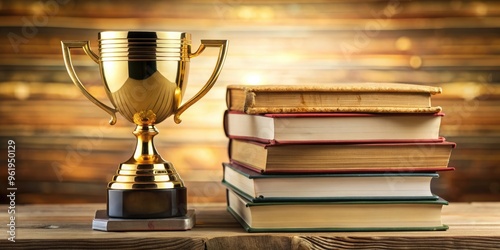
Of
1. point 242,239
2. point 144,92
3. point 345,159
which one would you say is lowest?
point 242,239

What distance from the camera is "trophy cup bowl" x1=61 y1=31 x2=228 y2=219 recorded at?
4.14ft

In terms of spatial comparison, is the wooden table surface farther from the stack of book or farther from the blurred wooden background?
the blurred wooden background

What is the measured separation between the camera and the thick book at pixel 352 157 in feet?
4.00

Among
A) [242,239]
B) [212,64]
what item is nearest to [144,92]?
[242,239]

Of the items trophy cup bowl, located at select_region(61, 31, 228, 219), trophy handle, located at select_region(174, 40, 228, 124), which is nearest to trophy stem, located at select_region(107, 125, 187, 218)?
trophy cup bowl, located at select_region(61, 31, 228, 219)

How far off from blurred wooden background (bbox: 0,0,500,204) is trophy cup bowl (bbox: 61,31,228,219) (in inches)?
22.7

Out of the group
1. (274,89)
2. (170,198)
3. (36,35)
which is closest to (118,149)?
(36,35)

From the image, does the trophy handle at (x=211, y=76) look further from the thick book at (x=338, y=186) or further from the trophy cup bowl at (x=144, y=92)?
the thick book at (x=338, y=186)

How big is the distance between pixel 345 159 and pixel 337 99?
0.10m

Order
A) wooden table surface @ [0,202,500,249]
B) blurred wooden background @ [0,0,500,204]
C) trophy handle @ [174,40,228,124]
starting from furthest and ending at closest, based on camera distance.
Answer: blurred wooden background @ [0,0,500,204] → trophy handle @ [174,40,228,124] → wooden table surface @ [0,202,500,249]

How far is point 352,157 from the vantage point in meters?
1.24

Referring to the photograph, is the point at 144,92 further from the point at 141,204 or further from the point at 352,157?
the point at 352,157

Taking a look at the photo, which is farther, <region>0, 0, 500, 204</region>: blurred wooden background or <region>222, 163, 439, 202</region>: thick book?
<region>0, 0, 500, 204</region>: blurred wooden background

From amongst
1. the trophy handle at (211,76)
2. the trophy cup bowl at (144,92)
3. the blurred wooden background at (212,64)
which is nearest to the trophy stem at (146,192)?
the trophy cup bowl at (144,92)
